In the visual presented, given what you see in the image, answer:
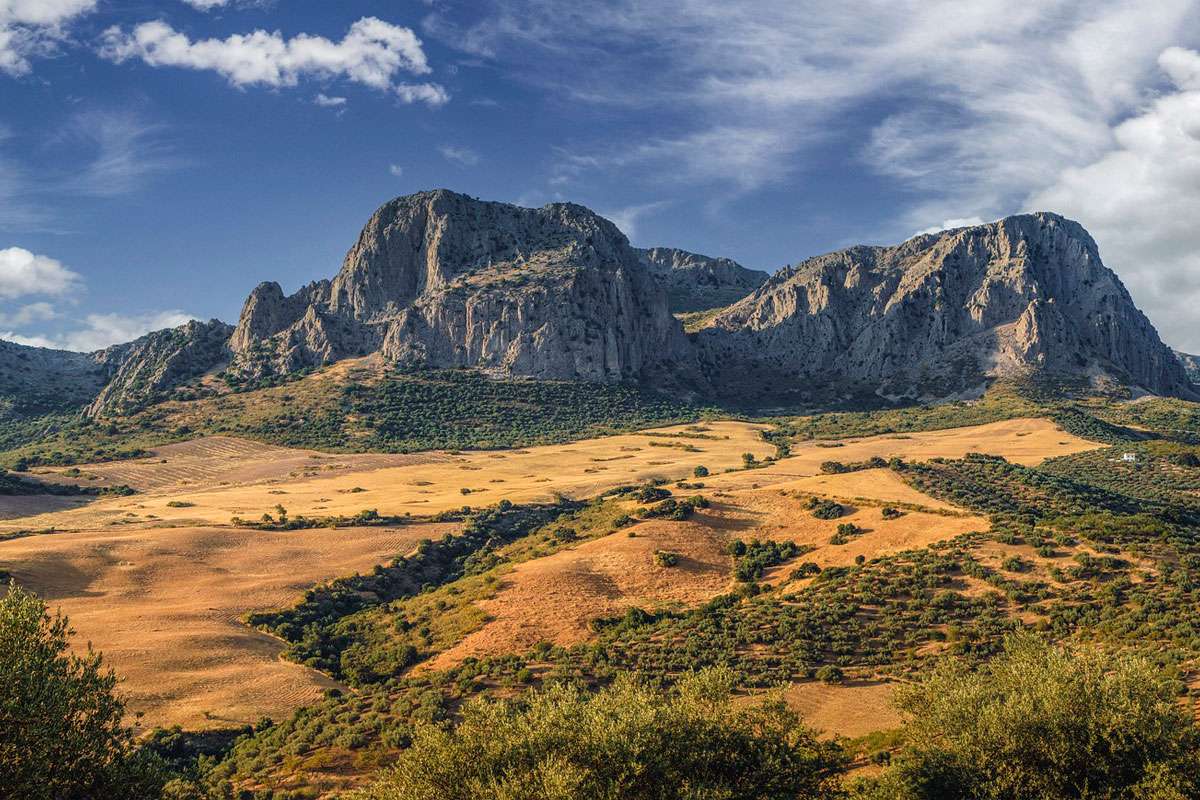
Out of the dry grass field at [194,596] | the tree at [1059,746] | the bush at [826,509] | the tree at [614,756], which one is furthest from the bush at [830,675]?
the dry grass field at [194,596]

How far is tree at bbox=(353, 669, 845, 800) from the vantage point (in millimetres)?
25312

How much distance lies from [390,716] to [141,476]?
375 ft

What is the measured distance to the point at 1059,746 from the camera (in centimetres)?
2798

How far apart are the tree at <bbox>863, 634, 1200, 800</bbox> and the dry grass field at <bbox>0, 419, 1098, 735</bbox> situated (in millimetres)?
12616

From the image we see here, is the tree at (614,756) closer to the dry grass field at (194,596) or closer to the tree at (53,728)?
the tree at (53,728)

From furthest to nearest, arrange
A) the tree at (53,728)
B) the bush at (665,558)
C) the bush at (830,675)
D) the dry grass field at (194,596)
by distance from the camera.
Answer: the bush at (665,558), the dry grass field at (194,596), the bush at (830,675), the tree at (53,728)

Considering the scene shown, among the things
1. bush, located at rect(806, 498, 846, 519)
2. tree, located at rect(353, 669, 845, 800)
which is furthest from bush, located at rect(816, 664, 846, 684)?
bush, located at rect(806, 498, 846, 519)

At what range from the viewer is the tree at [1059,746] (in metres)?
27.2

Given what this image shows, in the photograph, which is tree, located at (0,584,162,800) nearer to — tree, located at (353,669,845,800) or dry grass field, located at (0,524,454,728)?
tree, located at (353,669,845,800)

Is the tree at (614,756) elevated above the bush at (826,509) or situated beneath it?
situated beneath

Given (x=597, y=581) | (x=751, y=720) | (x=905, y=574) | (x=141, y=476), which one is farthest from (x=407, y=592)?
(x=141, y=476)

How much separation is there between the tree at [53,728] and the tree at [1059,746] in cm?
2651

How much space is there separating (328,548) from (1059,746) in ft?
253

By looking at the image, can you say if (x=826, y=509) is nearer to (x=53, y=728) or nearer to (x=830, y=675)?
(x=830, y=675)
